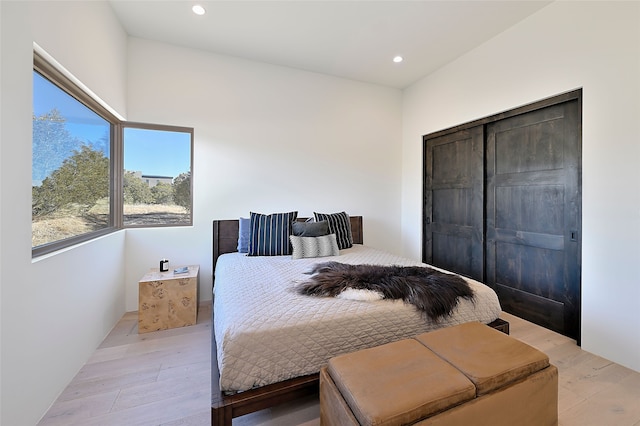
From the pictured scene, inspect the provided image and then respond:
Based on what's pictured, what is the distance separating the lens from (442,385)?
1083 mm

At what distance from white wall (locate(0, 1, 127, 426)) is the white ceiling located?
0.63m

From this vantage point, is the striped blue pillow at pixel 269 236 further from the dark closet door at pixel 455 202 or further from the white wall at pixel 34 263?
the dark closet door at pixel 455 202

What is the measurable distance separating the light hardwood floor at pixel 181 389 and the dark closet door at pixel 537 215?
15.8 inches

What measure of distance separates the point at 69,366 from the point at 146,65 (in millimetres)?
2827

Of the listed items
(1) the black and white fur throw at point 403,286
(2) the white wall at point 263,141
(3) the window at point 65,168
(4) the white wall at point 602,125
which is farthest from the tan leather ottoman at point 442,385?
(2) the white wall at point 263,141

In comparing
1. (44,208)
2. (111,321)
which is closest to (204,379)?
(111,321)

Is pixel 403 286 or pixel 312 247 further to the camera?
pixel 312 247

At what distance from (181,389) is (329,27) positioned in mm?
3269

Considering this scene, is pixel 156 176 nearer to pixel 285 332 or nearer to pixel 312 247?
pixel 312 247

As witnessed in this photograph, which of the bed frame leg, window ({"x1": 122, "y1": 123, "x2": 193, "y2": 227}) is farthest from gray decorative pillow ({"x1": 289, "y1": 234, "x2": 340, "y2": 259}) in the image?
Answer: the bed frame leg

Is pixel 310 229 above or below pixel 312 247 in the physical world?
above

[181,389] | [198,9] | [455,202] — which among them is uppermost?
[198,9]

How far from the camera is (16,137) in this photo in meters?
1.30

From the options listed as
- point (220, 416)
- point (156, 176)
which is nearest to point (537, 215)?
point (220, 416)
